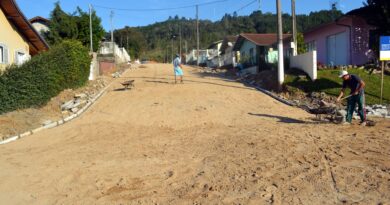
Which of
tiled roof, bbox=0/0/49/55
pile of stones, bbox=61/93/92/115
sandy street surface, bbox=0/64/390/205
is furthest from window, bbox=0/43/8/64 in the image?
sandy street surface, bbox=0/64/390/205

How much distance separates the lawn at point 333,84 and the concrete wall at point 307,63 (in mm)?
343

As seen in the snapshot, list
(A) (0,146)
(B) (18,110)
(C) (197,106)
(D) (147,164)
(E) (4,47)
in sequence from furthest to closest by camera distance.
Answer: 1. (E) (4,47)
2. (C) (197,106)
3. (B) (18,110)
4. (A) (0,146)
5. (D) (147,164)

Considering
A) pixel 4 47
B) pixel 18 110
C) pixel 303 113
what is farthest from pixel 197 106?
pixel 4 47

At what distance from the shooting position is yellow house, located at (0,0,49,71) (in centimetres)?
2127

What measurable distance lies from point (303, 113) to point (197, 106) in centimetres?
399

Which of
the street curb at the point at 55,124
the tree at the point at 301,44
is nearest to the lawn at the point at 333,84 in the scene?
the street curb at the point at 55,124

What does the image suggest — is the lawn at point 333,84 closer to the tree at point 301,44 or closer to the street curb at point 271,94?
the street curb at point 271,94

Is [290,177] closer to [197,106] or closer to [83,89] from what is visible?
[197,106]

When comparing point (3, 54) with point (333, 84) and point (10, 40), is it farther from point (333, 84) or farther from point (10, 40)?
point (333, 84)

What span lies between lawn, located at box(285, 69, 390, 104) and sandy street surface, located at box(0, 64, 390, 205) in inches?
128

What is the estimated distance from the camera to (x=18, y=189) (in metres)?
8.68

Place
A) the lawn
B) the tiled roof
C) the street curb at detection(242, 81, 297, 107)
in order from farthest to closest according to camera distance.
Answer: the tiled roof
the street curb at detection(242, 81, 297, 107)
the lawn

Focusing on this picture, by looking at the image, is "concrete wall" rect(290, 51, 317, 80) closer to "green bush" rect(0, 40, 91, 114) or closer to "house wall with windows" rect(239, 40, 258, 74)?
"house wall with windows" rect(239, 40, 258, 74)

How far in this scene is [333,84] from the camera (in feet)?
65.7
